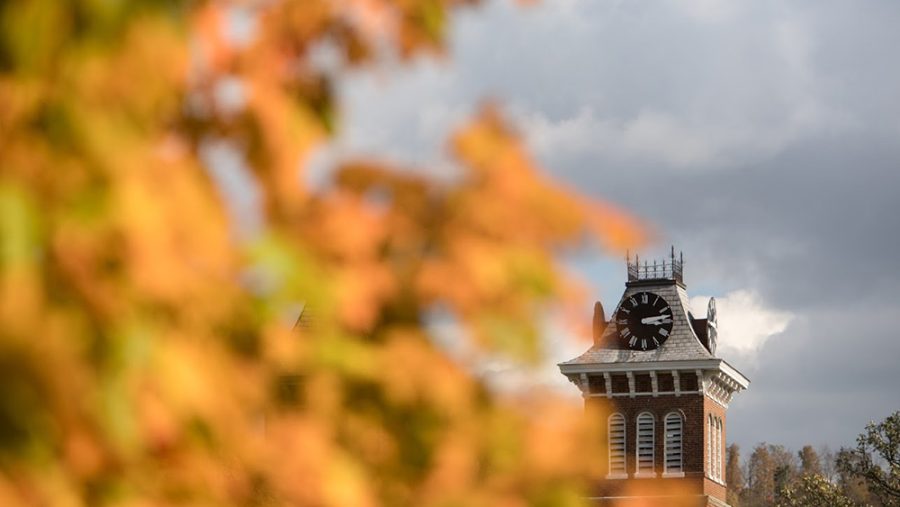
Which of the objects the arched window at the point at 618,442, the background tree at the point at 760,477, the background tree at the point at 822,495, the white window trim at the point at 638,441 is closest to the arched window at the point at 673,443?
the white window trim at the point at 638,441

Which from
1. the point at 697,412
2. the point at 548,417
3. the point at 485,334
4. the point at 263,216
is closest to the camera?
the point at 263,216

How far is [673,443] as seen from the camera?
51.9m

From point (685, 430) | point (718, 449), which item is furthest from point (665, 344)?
point (718, 449)

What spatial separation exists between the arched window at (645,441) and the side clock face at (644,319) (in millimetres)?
2555

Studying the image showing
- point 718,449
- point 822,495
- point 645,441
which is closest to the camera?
point 645,441

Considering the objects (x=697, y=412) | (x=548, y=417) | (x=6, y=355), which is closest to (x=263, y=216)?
(x=6, y=355)

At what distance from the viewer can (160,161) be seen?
249 centimetres

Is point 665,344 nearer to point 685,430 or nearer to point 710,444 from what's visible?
point 685,430

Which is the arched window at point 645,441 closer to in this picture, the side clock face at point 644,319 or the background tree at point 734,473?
the side clock face at point 644,319

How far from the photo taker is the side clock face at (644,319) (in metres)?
52.9

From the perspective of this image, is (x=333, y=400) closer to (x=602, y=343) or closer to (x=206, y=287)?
(x=206, y=287)

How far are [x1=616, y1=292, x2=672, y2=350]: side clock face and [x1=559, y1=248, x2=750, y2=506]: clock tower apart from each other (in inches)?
1.4

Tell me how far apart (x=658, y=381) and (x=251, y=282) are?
50.6 metres

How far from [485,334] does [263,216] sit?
50 cm
